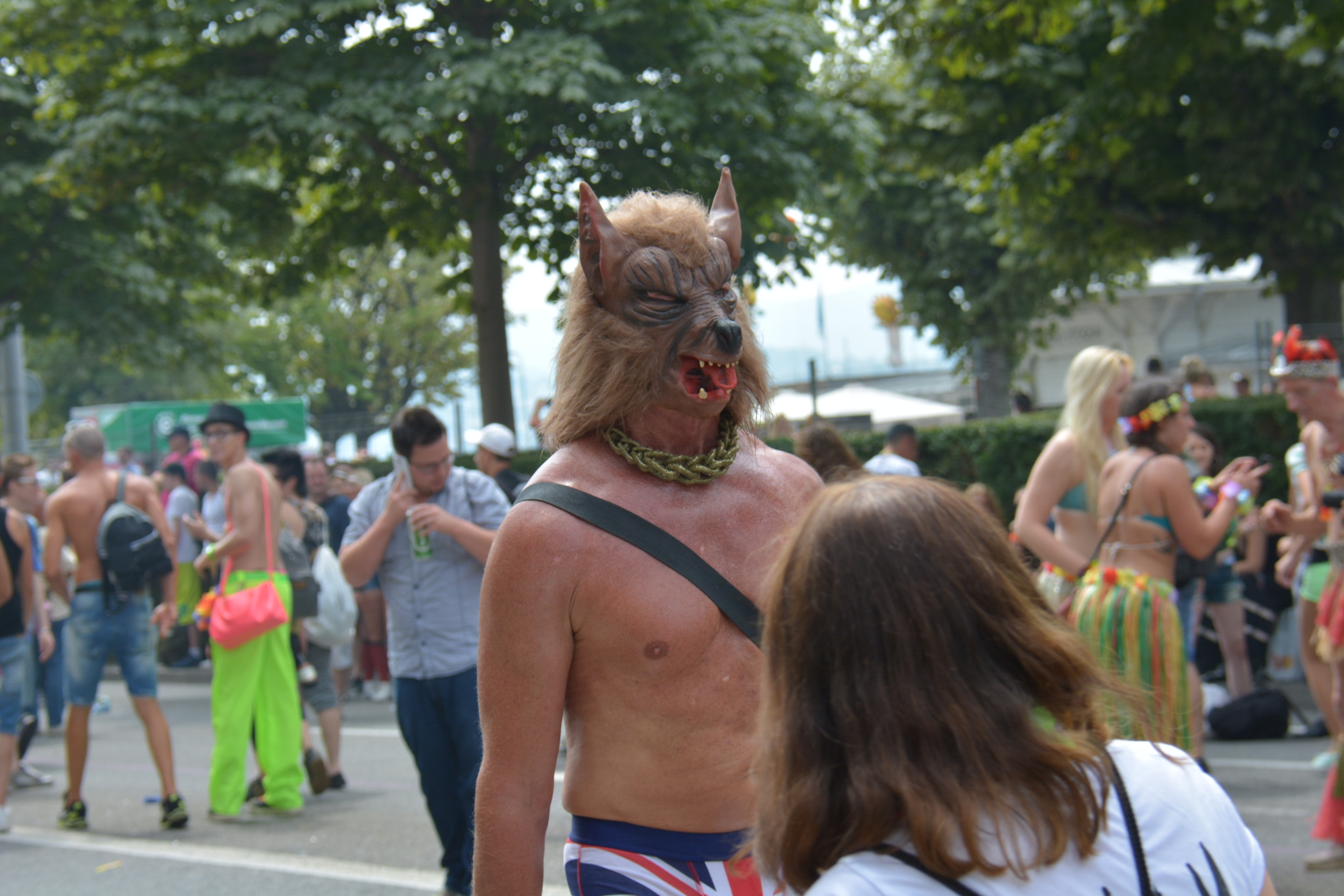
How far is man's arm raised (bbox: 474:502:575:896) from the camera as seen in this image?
190cm

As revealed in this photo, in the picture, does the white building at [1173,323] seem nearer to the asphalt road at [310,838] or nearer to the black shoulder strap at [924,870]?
the asphalt road at [310,838]

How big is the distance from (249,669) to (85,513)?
1.50 metres

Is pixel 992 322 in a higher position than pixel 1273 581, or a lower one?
higher

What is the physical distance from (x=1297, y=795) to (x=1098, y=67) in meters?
9.40

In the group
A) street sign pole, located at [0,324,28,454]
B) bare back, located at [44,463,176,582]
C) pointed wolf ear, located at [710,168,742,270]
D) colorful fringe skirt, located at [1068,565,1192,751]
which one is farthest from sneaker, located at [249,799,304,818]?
street sign pole, located at [0,324,28,454]

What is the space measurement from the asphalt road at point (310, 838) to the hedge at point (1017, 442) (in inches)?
105

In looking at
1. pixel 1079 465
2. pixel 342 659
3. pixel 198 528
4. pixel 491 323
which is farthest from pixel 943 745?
pixel 491 323

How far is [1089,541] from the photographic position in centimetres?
529

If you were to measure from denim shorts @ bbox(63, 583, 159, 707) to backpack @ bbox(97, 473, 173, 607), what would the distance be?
0.08m

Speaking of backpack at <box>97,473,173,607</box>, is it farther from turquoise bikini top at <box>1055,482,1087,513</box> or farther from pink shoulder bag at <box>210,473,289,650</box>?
turquoise bikini top at <box>1055,482,1087,513</box>

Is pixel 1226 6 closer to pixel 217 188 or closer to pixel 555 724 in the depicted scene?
pixel 217 188

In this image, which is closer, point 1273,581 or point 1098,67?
point 1273,581

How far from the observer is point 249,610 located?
6445mm

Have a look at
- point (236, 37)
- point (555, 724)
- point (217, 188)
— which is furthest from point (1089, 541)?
point (217, 188)
